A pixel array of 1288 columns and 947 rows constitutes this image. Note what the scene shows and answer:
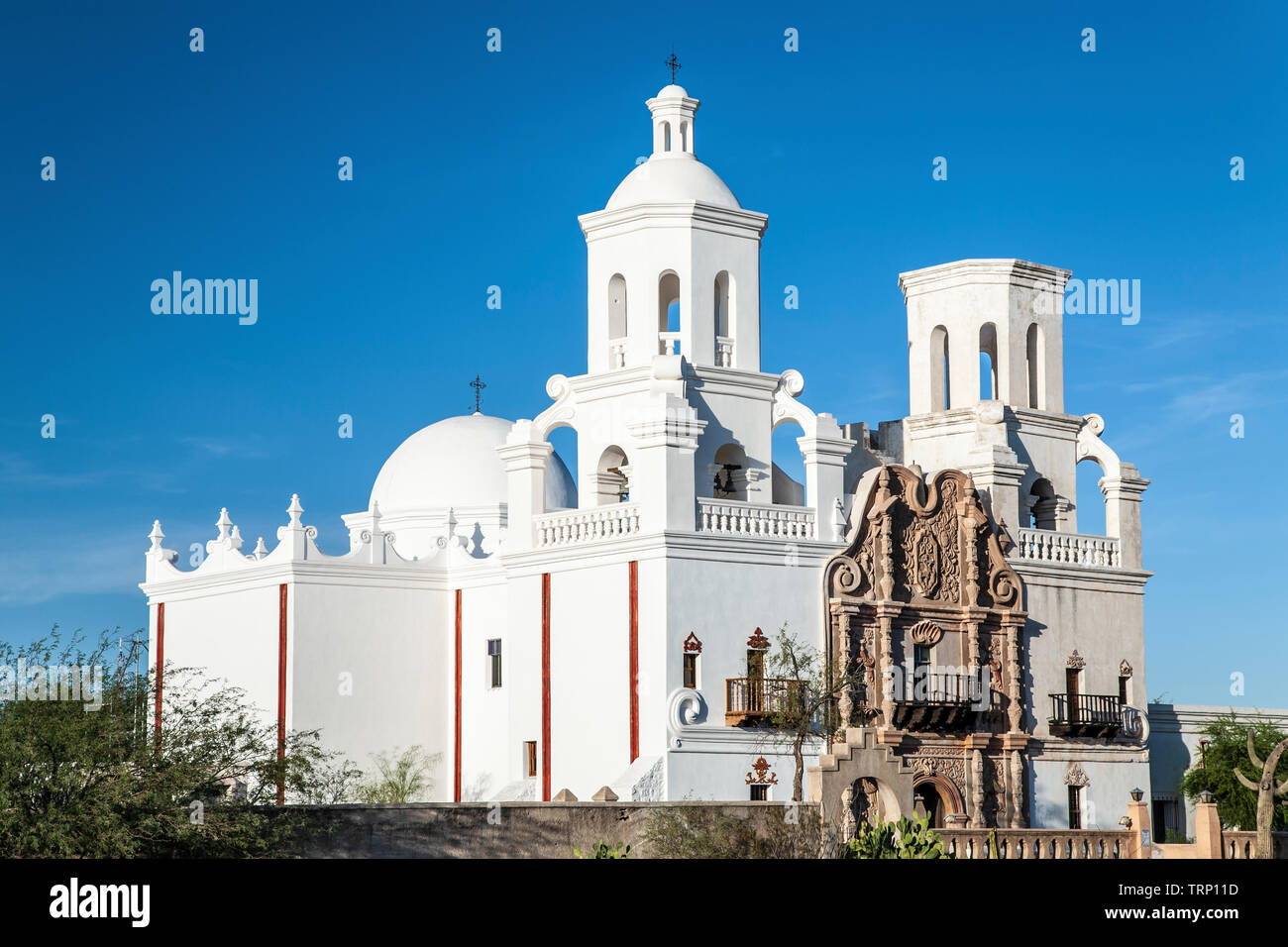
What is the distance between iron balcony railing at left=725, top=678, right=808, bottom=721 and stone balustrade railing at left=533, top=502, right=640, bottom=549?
3.32 m

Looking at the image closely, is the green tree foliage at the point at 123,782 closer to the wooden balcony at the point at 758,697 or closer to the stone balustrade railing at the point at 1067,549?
the wooden balcony at the point at 758,697

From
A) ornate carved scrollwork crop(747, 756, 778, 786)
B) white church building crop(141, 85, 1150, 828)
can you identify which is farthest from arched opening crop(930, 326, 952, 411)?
ornate carved scrollwork crop(747, 756, 778, 786)

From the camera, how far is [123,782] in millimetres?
25516

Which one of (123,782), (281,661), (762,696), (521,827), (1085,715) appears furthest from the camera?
(1085,715)

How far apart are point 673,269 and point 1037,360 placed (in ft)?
30.4

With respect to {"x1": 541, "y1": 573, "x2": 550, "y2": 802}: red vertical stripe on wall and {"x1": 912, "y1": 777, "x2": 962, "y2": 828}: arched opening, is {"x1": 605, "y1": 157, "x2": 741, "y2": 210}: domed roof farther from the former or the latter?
{"x1": 912, "y1": 777, "x2": 962, "y2": 828}: arched opening

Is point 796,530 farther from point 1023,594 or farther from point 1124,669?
point 1124,669

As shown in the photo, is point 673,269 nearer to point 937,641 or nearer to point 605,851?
point 937,641

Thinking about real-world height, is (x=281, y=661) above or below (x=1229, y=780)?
above

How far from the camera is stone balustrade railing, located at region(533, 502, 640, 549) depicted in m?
36.2

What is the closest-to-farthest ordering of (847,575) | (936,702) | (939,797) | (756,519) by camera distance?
(756,519) → (847,575) → (936,702) → (939,797)

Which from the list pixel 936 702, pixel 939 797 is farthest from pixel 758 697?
pixel 939 797
